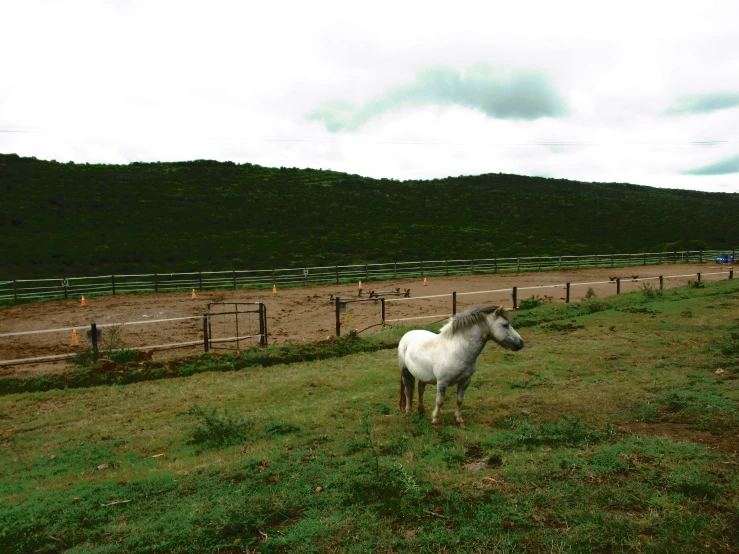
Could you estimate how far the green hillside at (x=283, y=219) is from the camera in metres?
39.9

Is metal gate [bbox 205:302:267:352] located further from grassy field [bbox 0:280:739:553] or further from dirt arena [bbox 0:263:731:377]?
grassy field [bbox 0:280:739:553]

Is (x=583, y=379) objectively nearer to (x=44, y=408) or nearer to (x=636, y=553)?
(x=636, y=553)

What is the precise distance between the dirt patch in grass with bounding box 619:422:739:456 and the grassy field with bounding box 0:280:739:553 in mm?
34

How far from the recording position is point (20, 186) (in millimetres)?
48875

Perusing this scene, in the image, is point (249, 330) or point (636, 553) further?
point (249, 330)

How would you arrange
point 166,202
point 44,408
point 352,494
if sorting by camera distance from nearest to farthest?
point 352,494
point 44,408
point 166,202

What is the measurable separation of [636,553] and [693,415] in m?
3.50

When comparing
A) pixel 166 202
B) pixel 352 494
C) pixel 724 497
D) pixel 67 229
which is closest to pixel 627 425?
pixel 724 497

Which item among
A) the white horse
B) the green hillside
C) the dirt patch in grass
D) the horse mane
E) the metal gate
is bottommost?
the metal gate

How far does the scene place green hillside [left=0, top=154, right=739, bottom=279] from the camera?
3994 centimetres

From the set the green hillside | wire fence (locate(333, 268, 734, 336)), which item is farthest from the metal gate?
the green hillside

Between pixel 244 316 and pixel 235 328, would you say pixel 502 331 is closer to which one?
pixel 235 328

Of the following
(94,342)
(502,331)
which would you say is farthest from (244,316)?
(502,331)

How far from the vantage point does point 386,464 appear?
4828 mm
